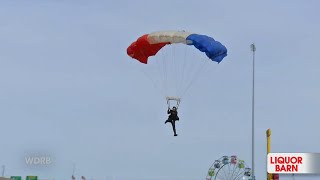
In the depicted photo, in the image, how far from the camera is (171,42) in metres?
42.9

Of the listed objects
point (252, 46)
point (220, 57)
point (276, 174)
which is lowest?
point (276, 174)

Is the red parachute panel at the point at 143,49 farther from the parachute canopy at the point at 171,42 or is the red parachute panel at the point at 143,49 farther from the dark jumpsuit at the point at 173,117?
the dark jumpsuit at the point at 173,117

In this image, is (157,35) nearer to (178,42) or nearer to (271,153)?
(178,42)

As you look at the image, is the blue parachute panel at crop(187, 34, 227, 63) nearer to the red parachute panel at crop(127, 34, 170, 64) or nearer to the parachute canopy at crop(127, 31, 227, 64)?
the parachute canopy at crop(127, 31, 227, 64)

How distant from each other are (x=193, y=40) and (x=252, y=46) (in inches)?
972

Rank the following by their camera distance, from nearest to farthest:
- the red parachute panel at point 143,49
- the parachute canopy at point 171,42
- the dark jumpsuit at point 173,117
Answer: the dark jumpsuit at point 173,117
the parachute canopy at point 171,42
the red parachute panel at point 143,49

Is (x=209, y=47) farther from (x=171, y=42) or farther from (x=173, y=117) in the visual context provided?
(x=173, y=117)

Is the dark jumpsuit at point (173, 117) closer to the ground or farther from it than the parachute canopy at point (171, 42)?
closer to the ground

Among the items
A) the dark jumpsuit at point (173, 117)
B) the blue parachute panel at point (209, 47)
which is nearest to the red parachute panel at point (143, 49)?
the blue parachute panel at point (209, 47)

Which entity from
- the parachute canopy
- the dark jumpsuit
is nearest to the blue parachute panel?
the parachute canopy

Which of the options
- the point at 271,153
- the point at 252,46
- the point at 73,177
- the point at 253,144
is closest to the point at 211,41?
the point at 271,153

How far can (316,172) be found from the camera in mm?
35719

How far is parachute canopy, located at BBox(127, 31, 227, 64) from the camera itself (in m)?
41.8

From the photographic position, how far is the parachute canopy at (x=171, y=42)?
4181 centimetres
